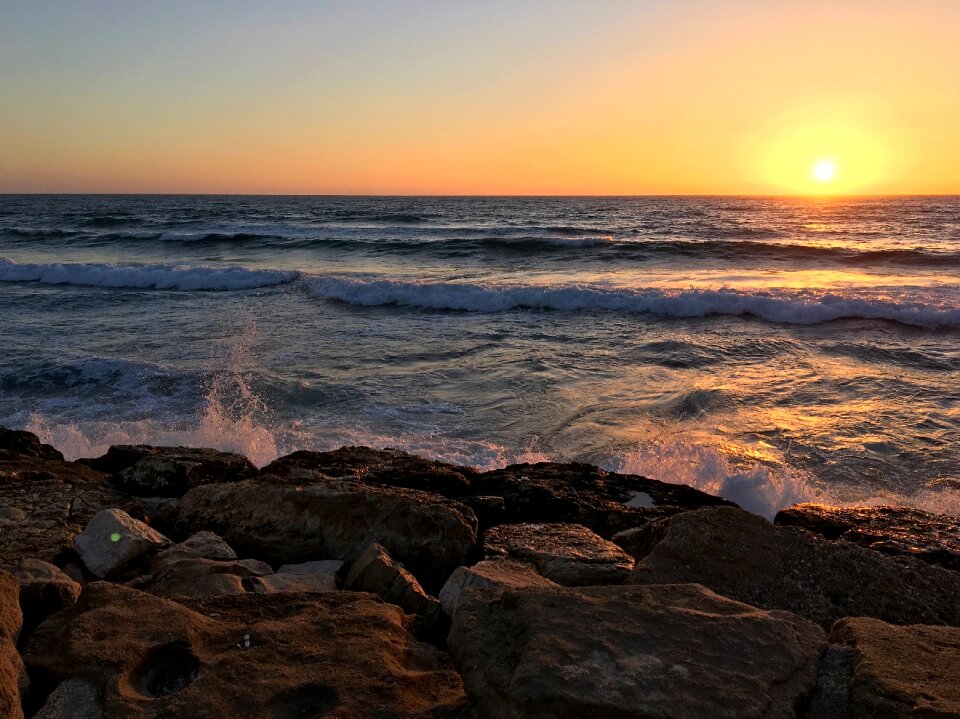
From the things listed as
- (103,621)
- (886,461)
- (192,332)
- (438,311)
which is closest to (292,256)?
(438,311)

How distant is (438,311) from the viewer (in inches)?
567

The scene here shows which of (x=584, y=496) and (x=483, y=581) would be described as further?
(x=584, y=496)

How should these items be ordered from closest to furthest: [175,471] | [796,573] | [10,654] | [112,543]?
[10,654]
[796,573]
[112,543]
[175,471]

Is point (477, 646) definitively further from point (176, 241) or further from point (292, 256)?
point (176, 241)

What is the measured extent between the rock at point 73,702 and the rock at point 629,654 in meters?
1.07

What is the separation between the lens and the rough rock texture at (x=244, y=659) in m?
2.09

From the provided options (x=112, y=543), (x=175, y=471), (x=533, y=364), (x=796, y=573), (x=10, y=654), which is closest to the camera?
(x=10, y=654)

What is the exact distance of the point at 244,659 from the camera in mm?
2262

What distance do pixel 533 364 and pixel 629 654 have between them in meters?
7.42

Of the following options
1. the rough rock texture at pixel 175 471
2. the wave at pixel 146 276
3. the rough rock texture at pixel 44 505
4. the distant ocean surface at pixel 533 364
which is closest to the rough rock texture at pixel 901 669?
the distant ocean surface at pixel 533 364

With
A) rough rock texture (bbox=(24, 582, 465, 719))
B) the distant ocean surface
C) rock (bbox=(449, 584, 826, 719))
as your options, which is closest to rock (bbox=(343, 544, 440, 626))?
rough rock texture (bbox=(24, 582, 465, 719))

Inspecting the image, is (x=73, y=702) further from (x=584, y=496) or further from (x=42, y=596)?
(x=584, y=496)

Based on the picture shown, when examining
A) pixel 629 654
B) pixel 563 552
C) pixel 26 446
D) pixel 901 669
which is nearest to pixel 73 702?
pixel 629 654

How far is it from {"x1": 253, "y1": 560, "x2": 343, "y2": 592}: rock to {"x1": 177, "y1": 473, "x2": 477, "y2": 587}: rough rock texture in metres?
0.19
